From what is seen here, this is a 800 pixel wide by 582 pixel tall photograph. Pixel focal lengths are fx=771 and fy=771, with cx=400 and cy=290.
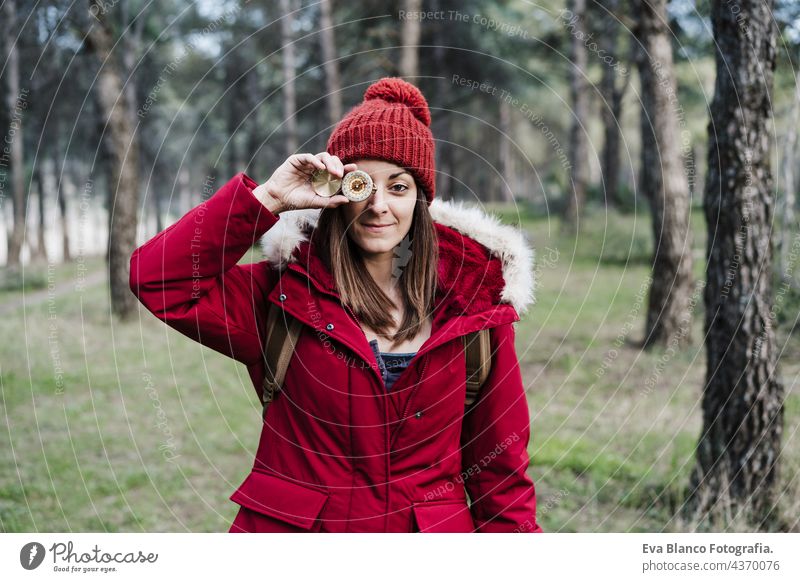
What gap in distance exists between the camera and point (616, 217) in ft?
54.7

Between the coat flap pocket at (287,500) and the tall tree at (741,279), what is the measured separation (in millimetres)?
2639

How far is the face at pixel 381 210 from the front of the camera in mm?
2402

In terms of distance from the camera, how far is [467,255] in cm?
268

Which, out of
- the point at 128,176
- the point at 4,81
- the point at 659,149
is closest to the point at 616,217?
the point at 659,149

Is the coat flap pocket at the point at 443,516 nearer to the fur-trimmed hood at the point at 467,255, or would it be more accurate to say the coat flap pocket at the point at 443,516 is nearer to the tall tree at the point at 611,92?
the fur-trimmed hood at the point at 467,255

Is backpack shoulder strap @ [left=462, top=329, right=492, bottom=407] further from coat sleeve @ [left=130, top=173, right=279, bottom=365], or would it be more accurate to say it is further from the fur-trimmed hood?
coat sleeve @ [left=130, top=173, right=279, bottom=365]

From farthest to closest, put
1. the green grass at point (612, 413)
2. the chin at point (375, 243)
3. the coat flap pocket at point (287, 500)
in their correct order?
the green grass at point (612, 413)
the chin at point (375, 243)
the coat flap pocket at point (287, 500)

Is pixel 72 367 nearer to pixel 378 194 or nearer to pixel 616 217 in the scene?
pixel 378 194

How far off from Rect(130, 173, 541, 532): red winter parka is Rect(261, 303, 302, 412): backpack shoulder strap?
0.03 meters

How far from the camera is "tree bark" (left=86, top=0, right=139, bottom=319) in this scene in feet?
33.2

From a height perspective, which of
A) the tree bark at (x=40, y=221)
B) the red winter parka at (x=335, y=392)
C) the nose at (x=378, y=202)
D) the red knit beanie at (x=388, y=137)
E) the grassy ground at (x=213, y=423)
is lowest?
the grassy ground at (x=213, y=423)
